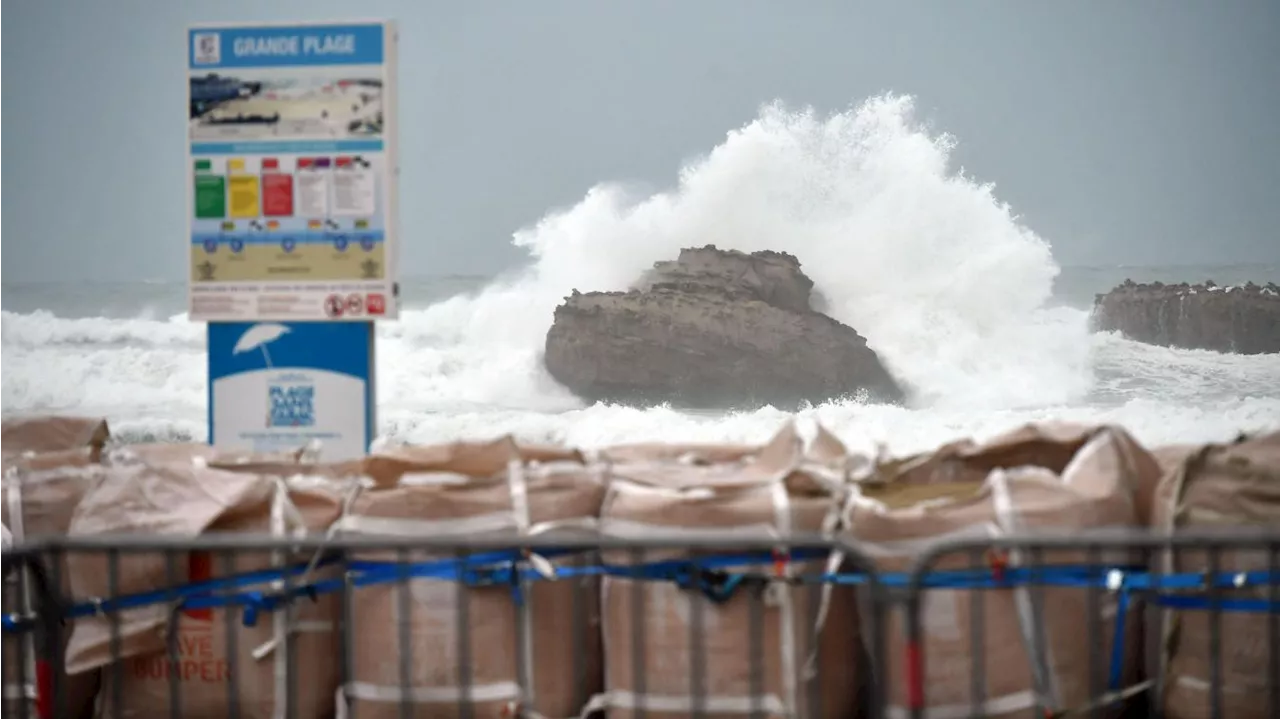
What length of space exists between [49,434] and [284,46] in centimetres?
188

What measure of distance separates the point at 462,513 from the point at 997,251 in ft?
70.2

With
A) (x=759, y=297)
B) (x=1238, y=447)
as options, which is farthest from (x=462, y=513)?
(x=759, y=297)

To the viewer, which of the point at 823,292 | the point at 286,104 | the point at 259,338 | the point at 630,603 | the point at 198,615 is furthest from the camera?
the point at 823,292

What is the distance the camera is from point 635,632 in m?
3.52

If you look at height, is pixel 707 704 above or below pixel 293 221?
below

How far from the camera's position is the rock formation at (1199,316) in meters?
21.6

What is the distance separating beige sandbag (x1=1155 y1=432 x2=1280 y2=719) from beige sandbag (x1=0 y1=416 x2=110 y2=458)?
388 cm

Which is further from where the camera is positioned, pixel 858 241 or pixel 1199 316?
pixel 858 241

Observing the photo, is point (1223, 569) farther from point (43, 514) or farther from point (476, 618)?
point (43, 514)

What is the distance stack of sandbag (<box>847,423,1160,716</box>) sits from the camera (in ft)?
12.0

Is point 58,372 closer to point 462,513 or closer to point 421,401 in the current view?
point 421,401

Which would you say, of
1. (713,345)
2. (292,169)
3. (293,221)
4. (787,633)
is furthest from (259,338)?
(713,345)

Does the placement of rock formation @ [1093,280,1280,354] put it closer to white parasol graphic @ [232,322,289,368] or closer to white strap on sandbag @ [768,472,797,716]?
white parasol graphic @ [232,322,289,368]

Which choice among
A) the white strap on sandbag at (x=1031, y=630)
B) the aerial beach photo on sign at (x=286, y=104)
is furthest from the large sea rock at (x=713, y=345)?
the white strap on sandbag at (x=1031, y=630)
